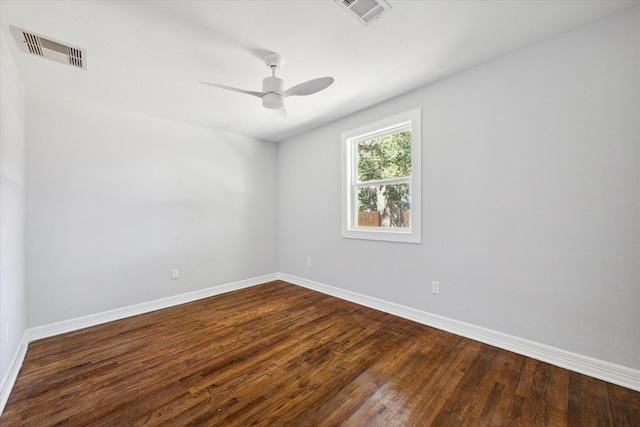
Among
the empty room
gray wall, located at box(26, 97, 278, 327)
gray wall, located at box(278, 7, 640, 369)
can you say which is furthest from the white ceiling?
gray wall, located at box(26, 97, 278, 327)

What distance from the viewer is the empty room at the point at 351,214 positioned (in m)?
1.72

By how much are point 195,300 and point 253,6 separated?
11.5 ft

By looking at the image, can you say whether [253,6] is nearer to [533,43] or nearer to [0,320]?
[533,43]

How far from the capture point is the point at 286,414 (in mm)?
1573

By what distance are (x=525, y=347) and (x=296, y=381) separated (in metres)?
1.89

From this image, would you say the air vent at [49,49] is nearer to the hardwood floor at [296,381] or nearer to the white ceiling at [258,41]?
the white ceiling at [258,41]

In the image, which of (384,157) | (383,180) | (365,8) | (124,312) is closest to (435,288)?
(383,180)

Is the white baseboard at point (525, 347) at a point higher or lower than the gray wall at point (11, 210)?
lower

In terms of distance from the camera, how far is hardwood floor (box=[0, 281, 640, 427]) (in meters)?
1.56

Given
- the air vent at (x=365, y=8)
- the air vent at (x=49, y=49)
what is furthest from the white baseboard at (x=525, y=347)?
the air vent at (x=49, y=49)

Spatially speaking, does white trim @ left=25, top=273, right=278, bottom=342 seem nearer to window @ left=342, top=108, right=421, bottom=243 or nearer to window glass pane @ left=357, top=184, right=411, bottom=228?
window @ left=342, top=108, right=421, bottom=243

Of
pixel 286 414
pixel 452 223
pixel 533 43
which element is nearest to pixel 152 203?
pixel 286 414

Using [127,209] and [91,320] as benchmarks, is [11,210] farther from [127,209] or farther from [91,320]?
[91,320]

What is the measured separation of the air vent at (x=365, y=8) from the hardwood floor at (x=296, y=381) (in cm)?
253
